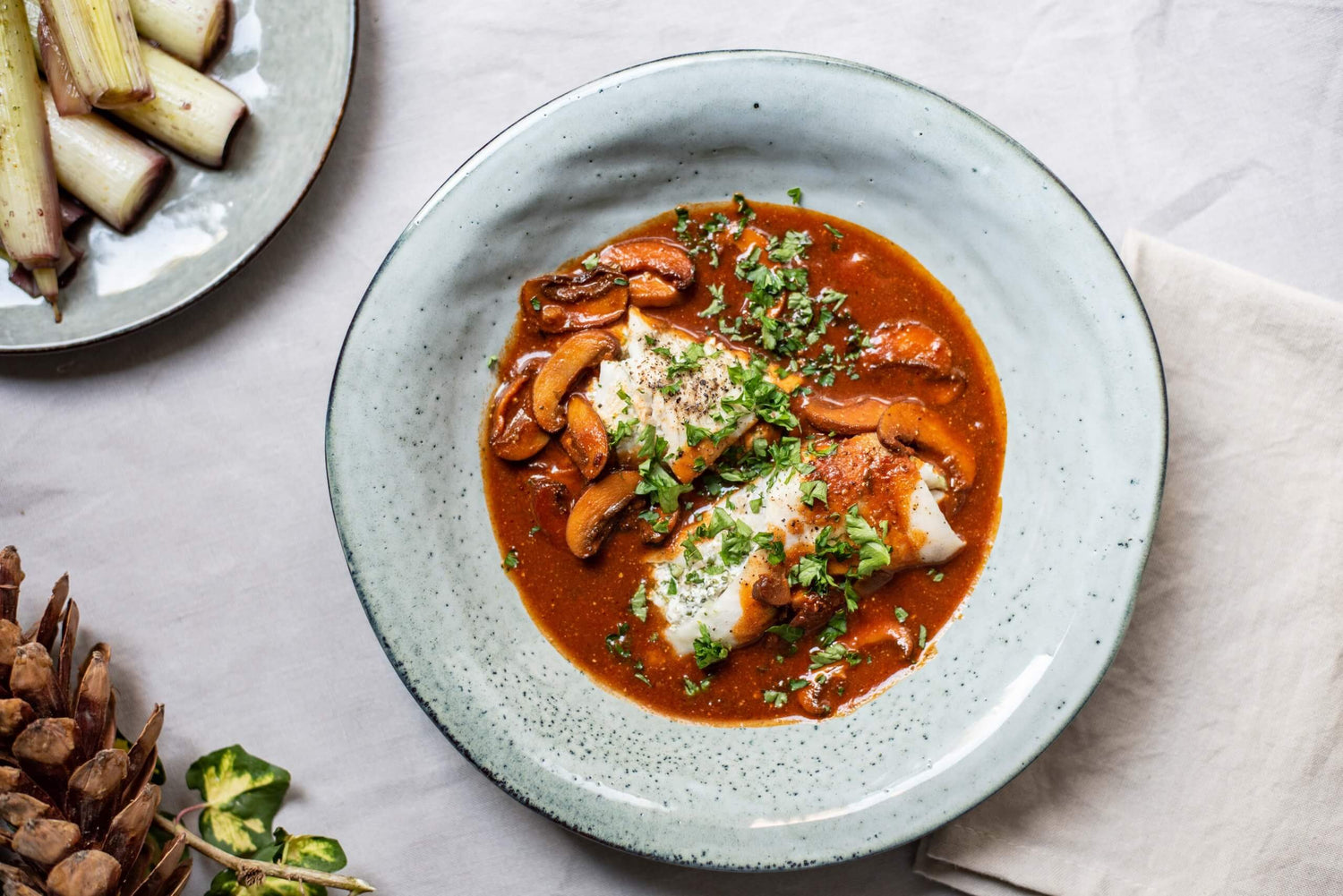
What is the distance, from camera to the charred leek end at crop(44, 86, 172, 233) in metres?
3.11

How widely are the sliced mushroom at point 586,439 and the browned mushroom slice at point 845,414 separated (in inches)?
27.0

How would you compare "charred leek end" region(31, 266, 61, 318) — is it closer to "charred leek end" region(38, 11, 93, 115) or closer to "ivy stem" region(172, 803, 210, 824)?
"charred leek end" region(38, 11, 93, 115)

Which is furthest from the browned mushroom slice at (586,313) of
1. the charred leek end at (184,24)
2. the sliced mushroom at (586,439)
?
the charred leek end at (184,24)

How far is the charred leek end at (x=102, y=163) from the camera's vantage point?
3.11 metres

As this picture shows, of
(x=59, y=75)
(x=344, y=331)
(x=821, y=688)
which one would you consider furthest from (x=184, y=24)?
(x=821, y=688)

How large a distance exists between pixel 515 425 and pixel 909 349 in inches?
54.0

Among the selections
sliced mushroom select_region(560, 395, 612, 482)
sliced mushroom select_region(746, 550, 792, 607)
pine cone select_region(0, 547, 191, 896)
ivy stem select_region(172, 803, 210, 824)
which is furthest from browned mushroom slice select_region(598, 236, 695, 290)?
ivy stem select_region(172, 803, 210, 824)

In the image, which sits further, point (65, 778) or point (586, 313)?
point (586, 313)

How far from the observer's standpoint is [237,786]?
3.18 metres

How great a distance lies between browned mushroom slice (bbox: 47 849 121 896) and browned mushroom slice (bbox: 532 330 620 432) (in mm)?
1820

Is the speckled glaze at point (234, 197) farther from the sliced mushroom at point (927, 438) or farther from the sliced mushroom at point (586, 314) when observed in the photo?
the sliced mushroom at point (927, 438)

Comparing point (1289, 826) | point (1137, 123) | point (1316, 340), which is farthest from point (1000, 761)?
point (1137, 123)

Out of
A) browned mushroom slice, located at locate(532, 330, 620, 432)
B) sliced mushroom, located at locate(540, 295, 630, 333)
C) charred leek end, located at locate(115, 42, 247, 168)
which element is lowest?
browned mushroom slice, located at locate(532, 330, 620, 432)

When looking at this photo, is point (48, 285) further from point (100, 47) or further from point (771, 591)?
point (771, 591)
